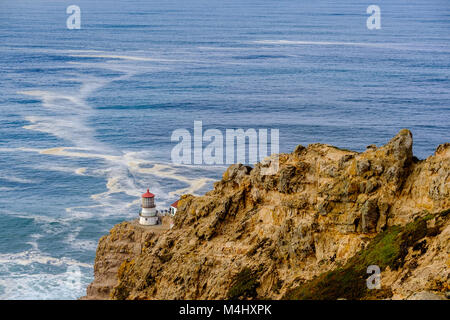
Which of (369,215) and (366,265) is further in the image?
(369,215)

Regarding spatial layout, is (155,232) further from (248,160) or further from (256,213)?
(248,160)

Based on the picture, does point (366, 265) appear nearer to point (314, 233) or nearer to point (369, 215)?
point (369, 215)
